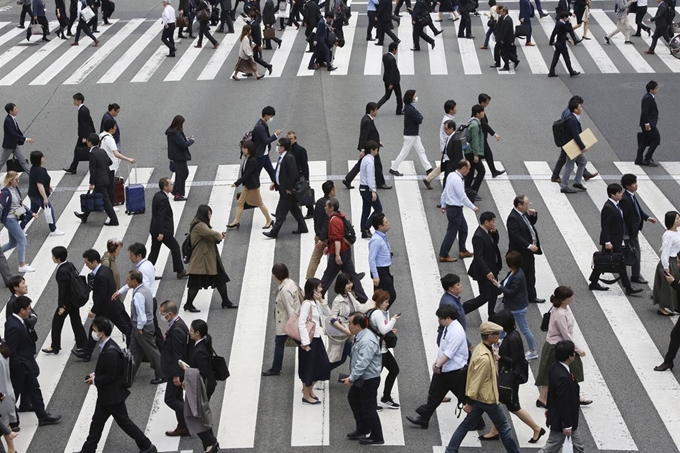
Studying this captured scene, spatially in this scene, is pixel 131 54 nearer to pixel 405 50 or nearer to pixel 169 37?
pixel 169 37

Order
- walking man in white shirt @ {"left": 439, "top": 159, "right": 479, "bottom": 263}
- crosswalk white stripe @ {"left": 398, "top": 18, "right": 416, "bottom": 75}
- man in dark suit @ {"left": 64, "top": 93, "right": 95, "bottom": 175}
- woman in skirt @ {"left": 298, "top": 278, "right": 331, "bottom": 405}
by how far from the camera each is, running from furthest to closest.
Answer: crosswalk white stripe @ {"left": 398, "top": 18, "right": 416, "bottom": 75}
man in dark suit @ {"left": 64, "top": 93, "right": 95, "bottom": 175}
walking man in white shirt @ {"left": 439, "top": 159, "right": 479, "bottom": 263}
woman in skirt @ {"left": 298, "top": 278, "right": 331, "bottom": 405}

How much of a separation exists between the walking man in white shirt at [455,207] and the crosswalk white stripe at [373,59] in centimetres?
1222

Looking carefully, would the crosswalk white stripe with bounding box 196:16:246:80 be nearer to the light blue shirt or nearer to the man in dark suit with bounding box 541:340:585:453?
the light blue shirt

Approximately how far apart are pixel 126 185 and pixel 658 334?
11062 mm

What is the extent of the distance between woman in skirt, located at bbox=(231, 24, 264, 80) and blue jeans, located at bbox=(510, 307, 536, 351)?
1581cm

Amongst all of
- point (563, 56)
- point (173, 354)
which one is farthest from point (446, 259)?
point (563, 56)

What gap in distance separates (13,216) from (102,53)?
15720 millimetres

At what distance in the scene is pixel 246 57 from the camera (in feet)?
92.8

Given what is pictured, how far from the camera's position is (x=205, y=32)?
31.4 m

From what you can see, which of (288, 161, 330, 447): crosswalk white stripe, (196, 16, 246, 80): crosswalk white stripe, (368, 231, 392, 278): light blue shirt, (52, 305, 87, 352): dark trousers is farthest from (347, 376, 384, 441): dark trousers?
(196, 16, 246, 80): crosswalk white stripe

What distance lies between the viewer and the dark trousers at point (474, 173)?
64.2ft

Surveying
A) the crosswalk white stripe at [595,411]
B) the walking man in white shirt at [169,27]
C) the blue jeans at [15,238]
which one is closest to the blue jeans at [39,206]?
the blue jeans at [15,238]

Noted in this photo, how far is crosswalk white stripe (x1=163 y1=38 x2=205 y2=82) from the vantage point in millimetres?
29109

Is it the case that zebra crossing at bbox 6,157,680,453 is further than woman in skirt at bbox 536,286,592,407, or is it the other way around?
zebra crossing at bbox 6,157,680,453
